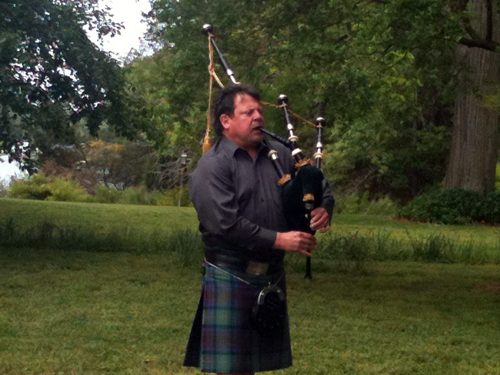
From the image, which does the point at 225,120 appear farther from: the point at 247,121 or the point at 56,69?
the point at 56,69

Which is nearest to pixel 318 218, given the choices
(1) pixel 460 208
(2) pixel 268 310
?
(2) pixel 268 310

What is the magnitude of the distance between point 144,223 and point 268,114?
4064 mm

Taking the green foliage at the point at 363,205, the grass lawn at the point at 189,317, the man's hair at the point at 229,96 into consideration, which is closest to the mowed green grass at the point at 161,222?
the grass lawn at the point at 189,317

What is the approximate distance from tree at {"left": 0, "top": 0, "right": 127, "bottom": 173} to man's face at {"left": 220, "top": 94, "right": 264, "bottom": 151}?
8.87 m

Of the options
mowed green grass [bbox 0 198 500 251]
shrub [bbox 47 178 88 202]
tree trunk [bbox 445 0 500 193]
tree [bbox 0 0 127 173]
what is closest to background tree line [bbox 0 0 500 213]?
tree [bbox 0 0 127 173]

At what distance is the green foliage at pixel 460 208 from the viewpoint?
77.8 feet

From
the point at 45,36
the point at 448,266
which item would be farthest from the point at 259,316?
the point at 448,266

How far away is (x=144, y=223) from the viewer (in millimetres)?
22328

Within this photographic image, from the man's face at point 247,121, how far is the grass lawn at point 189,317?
127 inches

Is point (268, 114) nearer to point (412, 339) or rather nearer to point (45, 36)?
point (45, 36)

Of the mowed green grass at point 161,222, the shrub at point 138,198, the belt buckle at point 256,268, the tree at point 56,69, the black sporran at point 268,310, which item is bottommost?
the mowed green grass at point 161,222

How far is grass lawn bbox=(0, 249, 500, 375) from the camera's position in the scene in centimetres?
771

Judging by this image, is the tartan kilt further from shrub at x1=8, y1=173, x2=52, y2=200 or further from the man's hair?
shrub at x1=8, y1=173, x2=52, y2=200

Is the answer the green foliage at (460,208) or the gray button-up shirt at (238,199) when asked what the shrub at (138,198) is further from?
the gray button-up shirt at (238,199)
